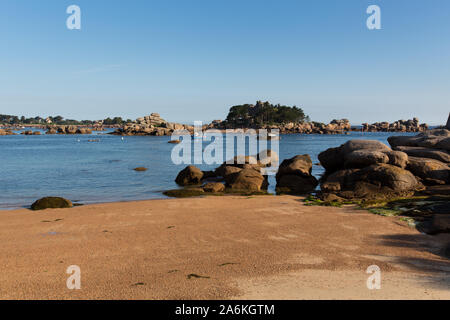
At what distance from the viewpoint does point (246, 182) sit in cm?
2402

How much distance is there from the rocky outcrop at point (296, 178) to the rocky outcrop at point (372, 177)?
227 cm

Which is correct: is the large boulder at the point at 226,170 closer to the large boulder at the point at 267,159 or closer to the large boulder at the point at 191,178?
the large boulder at the point at 191,178

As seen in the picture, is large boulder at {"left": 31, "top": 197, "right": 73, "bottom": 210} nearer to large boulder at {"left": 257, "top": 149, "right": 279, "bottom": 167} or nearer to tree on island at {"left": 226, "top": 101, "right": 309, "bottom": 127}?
large boulder at {"left": 257, "top": 149, "right": 279, "bottom": 167}

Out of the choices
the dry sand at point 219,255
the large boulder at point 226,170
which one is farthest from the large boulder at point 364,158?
the large boulder at point 226,170

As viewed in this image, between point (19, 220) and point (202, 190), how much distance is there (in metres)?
11.2

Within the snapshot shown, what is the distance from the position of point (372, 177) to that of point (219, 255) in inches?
553

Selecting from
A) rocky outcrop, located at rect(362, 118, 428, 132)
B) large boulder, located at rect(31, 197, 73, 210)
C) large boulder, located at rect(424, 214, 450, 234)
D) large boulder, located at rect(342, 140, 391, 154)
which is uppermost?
rocky outcrop, located at rect(362, 118, 428, 132)

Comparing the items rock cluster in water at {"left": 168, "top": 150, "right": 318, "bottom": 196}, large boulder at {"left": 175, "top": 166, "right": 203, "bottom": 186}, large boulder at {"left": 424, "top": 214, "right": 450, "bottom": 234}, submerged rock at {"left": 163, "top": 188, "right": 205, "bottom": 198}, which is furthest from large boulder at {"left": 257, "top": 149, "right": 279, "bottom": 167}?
large boulder at {"left": 424, "top": 214, "right": 450, "bottom": 234}

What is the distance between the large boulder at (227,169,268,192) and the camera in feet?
77.7

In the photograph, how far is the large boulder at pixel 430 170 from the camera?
69.4 feet

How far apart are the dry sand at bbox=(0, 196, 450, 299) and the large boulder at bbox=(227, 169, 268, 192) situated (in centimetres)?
763
